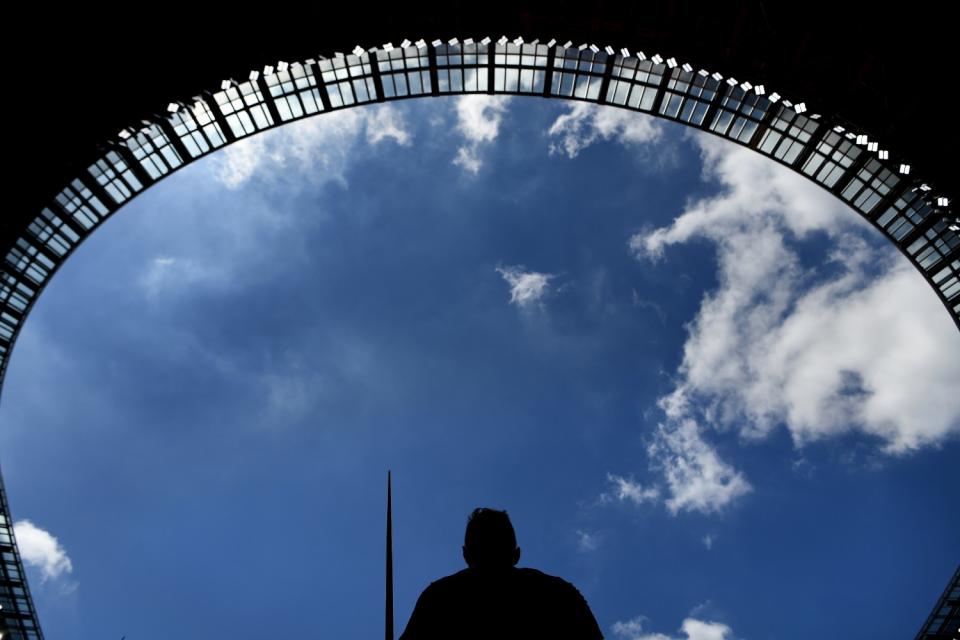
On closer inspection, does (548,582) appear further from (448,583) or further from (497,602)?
(448,583)

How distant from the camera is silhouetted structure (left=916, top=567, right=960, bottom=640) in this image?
38.3 m

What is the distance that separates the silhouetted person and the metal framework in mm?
39936

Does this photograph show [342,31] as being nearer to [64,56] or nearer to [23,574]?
[64,56]

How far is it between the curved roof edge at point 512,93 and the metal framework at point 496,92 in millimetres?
67

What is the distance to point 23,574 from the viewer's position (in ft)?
120

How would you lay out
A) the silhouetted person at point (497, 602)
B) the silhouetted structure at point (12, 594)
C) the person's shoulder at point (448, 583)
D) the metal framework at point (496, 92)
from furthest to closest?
1. the metal framework at point (496, 92)
2. the silhouetted structure at point (12, 594)
3. the person's shoulder at point (448, 583)
4. the silhouetted person at point (497, 602)

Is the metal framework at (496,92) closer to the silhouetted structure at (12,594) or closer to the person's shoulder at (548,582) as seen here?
the silhouetted structure at (12,594)

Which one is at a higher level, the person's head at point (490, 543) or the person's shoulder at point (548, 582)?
the person's head at point (490, 543)

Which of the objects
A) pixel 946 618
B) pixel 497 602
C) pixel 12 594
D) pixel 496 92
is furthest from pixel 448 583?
pixel 946 618

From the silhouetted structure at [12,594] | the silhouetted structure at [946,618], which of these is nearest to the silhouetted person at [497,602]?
the silhouetted structure at [12,594]

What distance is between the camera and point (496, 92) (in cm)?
4069

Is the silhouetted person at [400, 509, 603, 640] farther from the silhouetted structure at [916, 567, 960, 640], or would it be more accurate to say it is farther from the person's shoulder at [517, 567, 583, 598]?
the silhouetted structure at [916, 567, 960, 640]

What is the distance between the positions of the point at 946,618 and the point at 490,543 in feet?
162

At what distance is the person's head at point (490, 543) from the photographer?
3791 millimetres
